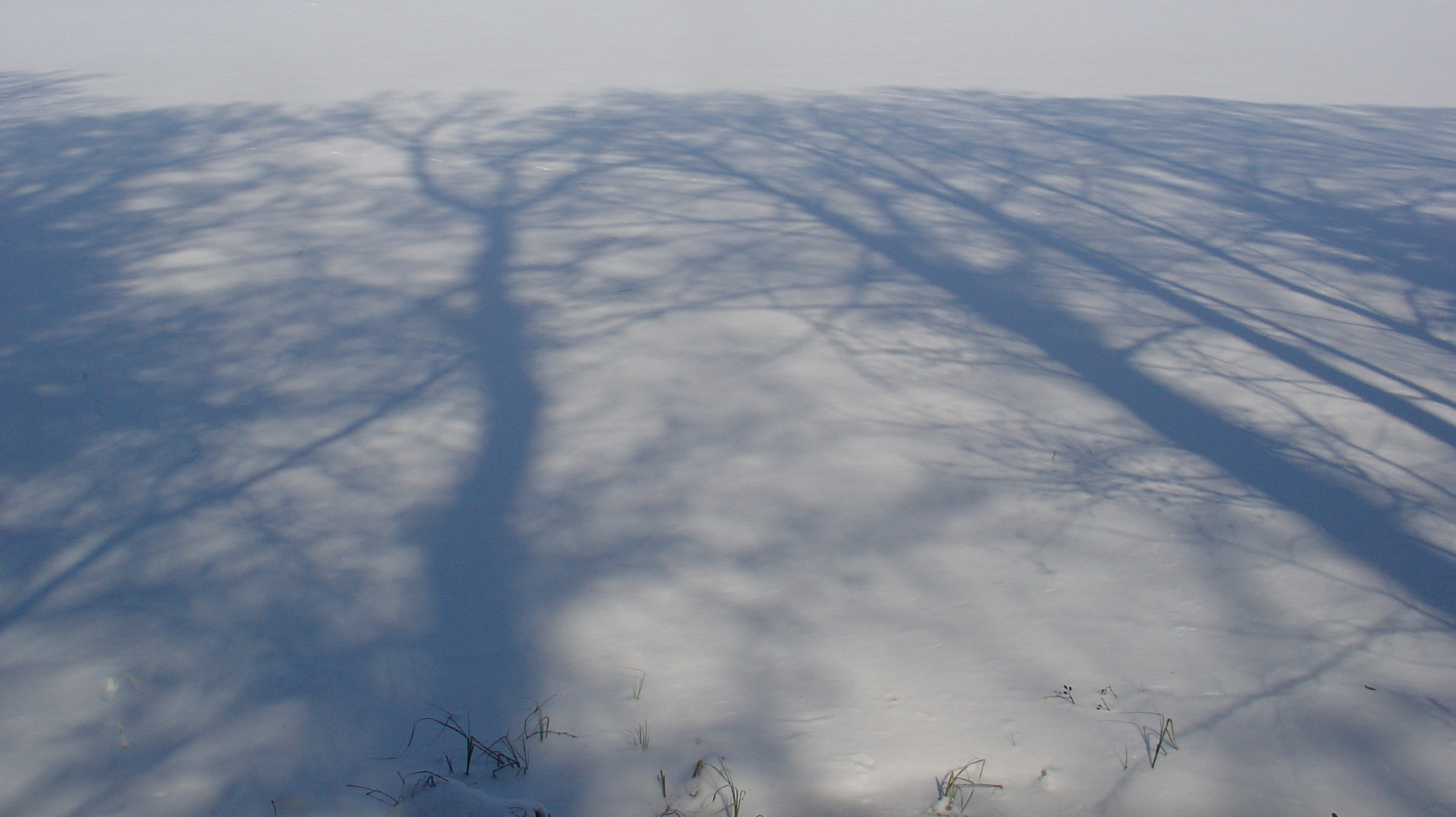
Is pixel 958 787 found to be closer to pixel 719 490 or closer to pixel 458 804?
pixel 458 804

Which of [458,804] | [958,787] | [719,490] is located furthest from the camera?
[719,490]

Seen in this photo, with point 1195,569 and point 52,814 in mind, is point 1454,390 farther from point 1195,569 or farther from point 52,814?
point 52,814

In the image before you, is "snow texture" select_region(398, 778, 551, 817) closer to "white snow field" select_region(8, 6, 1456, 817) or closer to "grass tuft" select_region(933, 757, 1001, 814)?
"white snow field" select_region(8, 6, 1456, 817)

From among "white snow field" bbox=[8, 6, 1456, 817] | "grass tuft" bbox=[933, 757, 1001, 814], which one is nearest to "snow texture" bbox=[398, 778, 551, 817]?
"white snow field" bbox=[8, 6, 1456, 817]

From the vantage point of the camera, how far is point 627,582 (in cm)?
216

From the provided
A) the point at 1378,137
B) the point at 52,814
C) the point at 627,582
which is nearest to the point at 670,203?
the point at 627,582

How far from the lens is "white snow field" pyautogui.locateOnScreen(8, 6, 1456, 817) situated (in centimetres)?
172

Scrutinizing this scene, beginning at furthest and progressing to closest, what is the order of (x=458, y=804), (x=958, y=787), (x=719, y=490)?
(x=719, y=490) → (x=958, y=787) → (x=458, y=804)

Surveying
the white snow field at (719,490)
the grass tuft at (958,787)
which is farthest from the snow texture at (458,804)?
the grass tuft at (958,787)

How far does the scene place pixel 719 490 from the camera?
2508mm

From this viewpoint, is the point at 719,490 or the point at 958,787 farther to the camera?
the point at 719,490

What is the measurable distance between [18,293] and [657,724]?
10.9 ft

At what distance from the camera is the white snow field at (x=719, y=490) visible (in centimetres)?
172

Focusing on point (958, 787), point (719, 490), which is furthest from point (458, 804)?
point (719, 490)
